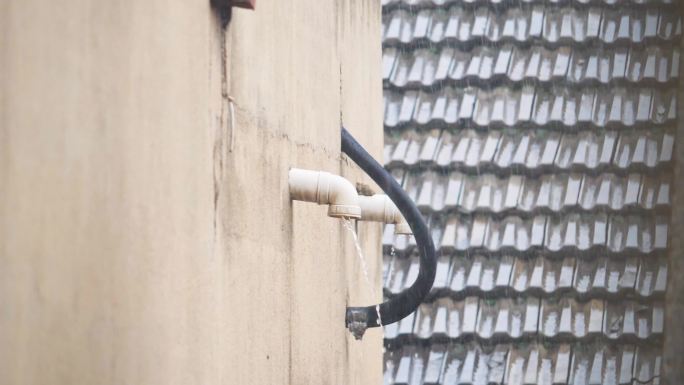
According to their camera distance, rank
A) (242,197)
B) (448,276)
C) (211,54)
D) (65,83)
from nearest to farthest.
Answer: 1. (65,83)
2. (211,54)
3. (242,197)
4. (448,276)

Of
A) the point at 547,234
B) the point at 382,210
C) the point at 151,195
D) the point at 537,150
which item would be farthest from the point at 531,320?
the point at 151,195

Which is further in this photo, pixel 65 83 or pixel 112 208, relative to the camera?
pixel 112 208

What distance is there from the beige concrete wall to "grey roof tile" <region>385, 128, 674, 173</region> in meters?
3.80

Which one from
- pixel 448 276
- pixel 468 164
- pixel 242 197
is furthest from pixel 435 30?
pixel 242 197

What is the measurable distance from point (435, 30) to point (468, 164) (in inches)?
32.7

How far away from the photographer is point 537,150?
823cm

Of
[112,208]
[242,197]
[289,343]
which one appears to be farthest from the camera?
[289,343]

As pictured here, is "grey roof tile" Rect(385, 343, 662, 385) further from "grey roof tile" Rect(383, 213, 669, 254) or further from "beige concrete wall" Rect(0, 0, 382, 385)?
"beige concrete wall" Rect(0, 0, 382, 385)

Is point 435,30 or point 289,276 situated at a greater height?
point 435,30

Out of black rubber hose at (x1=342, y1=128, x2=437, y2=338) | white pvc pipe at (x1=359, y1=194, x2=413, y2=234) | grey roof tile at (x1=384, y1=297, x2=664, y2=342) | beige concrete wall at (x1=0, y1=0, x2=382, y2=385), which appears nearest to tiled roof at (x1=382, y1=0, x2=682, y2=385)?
grey roof tile at (x1=384, y1=297, x2=664, y2=342)

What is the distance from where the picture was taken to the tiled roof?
7898 mm

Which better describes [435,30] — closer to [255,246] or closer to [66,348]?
[255,246]

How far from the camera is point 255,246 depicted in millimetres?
3680

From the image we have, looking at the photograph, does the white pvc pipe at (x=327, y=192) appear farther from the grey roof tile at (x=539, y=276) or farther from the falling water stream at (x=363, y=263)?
the grey roof tile at (x=539, y=276)
